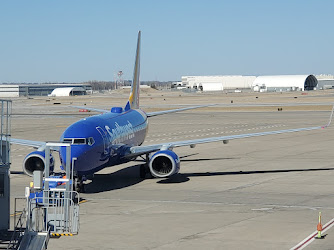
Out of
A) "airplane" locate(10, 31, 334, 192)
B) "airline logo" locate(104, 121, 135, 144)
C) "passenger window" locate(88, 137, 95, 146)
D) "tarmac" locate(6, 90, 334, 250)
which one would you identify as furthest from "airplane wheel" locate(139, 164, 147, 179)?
"passenger window" locate(88, 137, 95, 146)

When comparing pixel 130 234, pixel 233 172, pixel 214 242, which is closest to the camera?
pixel 214 242

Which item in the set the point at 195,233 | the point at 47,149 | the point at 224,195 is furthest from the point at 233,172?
the point at 47,149

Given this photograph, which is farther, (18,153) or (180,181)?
(18,153)

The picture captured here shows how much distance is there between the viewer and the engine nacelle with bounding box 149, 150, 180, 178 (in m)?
38.1

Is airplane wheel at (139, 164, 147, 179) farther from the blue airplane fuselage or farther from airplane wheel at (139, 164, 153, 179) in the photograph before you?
the blue airplane fuselage

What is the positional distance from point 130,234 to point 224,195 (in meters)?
10.2

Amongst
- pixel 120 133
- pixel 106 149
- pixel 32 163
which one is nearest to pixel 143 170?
pixel 120 133

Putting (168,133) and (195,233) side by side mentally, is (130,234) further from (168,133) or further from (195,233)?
(168,133)

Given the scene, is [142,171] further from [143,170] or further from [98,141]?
[98,141]

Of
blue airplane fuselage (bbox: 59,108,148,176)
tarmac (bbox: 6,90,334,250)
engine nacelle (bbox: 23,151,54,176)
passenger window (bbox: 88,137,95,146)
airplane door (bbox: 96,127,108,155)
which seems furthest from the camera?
engine nacelle (bbox: 23,151,54,176)

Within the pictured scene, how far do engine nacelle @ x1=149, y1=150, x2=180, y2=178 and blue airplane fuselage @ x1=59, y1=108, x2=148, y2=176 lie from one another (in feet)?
7.34

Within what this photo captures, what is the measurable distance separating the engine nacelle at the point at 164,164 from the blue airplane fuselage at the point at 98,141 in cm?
224

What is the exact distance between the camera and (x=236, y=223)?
88.8ft

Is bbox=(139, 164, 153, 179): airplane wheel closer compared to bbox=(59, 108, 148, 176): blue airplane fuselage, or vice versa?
bbox=(59, 108, 148, 176): blue airplane fuselage
